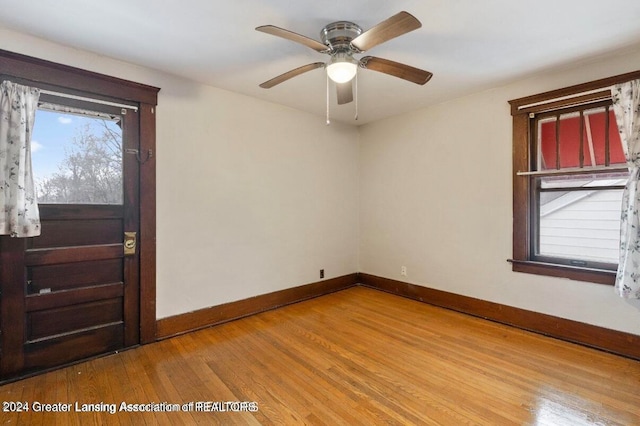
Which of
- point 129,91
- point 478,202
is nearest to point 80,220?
point 129,91

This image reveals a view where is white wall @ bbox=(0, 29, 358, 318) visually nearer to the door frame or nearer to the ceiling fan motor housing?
the door frame

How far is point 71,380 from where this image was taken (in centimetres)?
211

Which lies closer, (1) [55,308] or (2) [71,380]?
(2) [71,380]

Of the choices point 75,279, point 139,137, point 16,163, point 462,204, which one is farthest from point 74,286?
point 462,204

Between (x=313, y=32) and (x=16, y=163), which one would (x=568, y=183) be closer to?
(x=313, y=32)

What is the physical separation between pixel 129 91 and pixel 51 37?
0.56 metres

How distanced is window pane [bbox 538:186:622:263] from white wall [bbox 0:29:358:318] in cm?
245

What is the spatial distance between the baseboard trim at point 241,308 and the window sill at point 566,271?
226 centimetres

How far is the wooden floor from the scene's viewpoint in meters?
1.77

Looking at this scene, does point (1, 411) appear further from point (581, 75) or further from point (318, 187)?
point (581, 75)

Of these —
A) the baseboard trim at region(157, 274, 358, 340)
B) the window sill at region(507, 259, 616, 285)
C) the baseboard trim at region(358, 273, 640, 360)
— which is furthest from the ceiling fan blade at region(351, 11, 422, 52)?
the baseboard trim at region(358, 273, 640, 360)

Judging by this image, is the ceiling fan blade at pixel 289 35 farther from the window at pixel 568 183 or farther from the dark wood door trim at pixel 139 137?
the window at pixel 568 183

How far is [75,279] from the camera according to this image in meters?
2.36

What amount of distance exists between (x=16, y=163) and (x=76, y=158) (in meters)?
0.38
